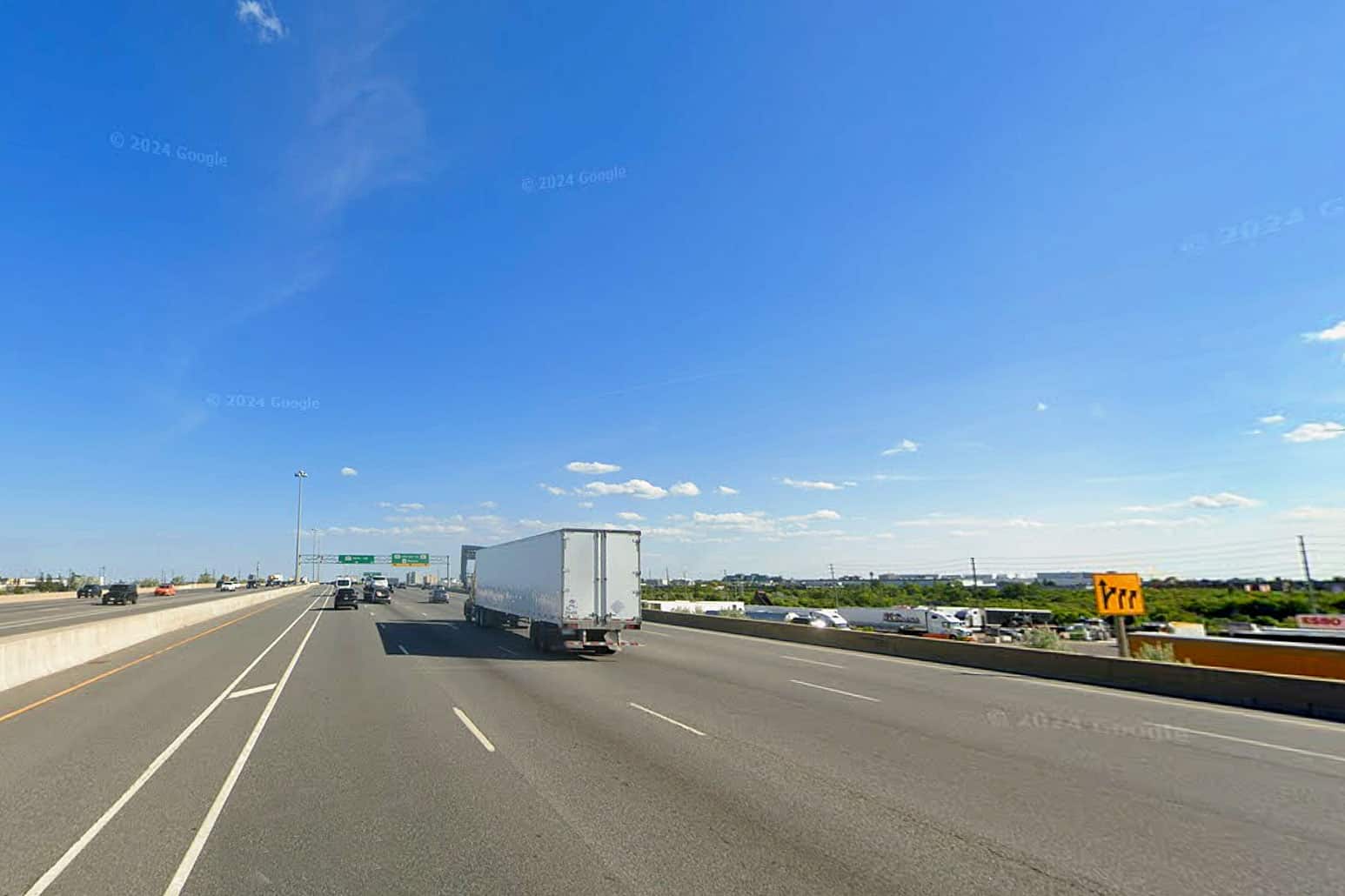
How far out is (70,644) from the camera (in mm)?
19031

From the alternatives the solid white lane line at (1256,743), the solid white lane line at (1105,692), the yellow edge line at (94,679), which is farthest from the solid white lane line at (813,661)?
the yellow edge line at (94,679)

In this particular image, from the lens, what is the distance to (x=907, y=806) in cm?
722

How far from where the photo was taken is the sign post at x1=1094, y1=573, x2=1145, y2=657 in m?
19.4

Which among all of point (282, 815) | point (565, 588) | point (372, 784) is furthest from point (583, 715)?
point (565, 588)

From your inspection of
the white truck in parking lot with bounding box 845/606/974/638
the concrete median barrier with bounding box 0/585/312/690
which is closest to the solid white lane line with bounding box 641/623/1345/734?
the concrete median barrier with bounding box 0/585/312/690

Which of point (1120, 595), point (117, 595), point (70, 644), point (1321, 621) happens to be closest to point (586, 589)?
point (70, 644)

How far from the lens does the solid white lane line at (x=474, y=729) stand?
975 cm

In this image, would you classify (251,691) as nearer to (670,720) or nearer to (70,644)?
(70,644)

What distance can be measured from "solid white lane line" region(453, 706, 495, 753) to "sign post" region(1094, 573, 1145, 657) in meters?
15.9

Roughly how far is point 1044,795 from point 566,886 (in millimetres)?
5200

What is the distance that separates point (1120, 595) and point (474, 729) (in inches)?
660

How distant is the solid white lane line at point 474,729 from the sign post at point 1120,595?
1587 centimetres

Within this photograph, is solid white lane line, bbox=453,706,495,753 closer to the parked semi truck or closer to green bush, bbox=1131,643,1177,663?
the parked semi truck

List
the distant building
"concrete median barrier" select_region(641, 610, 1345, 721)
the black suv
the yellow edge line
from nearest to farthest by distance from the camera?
1. the yellow edge line
2. "concrete median barrier" select_region(641, 610, 1345, 721)
3. the black suv
4. the distant building
